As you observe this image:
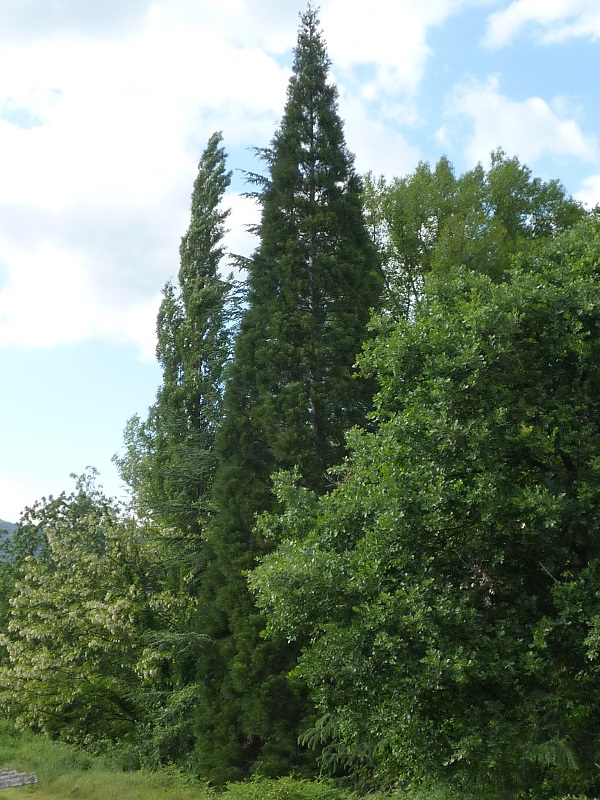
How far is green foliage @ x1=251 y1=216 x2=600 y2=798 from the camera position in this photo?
9492mm

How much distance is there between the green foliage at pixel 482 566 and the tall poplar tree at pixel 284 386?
595cm

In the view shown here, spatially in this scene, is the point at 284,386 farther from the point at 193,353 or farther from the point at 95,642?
the point at 193,353

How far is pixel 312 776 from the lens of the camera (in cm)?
1551

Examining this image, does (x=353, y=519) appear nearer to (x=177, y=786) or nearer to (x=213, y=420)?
(x=177, y=786)

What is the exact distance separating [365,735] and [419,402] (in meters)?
4.56

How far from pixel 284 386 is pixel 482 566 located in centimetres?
882

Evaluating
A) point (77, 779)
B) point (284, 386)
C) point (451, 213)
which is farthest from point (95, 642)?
point (451, 213)

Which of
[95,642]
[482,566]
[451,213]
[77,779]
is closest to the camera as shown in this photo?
[482,566]

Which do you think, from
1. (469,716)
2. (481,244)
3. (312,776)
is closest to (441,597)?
(469,716)

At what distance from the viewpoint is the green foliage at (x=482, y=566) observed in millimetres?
9492

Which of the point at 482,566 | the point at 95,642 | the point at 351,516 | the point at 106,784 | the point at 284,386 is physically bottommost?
the point at 106,784

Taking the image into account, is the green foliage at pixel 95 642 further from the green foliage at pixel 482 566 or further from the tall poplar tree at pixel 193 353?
the green foliage at pixel 482 566

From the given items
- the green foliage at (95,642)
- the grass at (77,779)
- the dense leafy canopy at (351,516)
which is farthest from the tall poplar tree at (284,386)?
the green foliage at (95,642)

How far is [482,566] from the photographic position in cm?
1034
